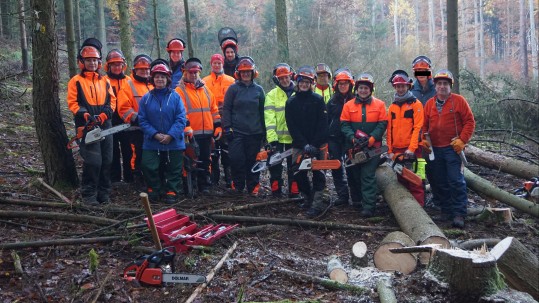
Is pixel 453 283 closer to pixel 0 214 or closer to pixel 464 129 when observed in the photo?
pixel 464 129

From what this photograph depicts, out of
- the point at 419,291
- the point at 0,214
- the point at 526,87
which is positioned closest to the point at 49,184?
the point at 0,214

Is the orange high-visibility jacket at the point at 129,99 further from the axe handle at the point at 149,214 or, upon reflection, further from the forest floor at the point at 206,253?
the axe handle at the point at 149,214

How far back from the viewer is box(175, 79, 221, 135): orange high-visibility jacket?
743 cm

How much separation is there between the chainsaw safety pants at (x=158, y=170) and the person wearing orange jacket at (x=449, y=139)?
3.56 m

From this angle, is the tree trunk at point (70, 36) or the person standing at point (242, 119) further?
the tree trunk at point (70, 36)

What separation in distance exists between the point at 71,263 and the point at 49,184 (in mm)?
→ 2438

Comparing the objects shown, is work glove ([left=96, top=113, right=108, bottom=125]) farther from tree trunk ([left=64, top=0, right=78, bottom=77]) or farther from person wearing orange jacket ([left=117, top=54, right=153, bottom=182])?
tree trunk ([left=64, top=0, right=78, bottom=77])

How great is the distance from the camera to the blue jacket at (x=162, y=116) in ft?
22.5

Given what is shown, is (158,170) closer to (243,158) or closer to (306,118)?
(243,158)

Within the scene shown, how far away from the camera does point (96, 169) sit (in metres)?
6.60

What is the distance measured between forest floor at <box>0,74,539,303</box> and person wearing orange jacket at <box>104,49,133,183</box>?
0.30 m

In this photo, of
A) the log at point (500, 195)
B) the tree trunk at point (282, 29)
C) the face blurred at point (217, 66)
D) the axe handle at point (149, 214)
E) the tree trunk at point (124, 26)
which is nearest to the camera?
the axe handle at point (149, 214)

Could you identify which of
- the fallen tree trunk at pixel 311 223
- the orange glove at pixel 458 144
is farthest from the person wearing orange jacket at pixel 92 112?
the orange glove at pixel 458 144

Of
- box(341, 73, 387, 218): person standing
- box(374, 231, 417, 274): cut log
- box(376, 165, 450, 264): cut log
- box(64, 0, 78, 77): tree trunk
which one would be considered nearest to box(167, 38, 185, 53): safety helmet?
box(64, 0, 78, 77): tree trunk
